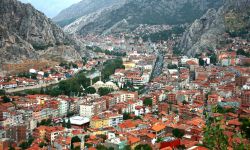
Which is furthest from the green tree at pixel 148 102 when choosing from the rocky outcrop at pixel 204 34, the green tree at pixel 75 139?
the rocky outcrop at pixel 204 34

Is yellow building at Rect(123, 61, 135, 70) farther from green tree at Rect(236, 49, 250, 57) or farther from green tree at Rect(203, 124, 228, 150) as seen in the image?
green tree at Rect(203, 124, 228, 150)

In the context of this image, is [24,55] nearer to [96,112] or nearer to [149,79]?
[149,79]

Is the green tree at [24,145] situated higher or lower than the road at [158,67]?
lower

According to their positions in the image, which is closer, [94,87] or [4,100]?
[4,100]

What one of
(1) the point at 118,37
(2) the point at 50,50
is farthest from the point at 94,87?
(1) the point at 118,37

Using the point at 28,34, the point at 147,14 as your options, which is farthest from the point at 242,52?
the point at 147,14

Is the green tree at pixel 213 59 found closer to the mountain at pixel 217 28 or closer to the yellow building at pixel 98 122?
the mountain at pixel 217 28

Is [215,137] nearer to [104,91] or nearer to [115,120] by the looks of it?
[115,120]
